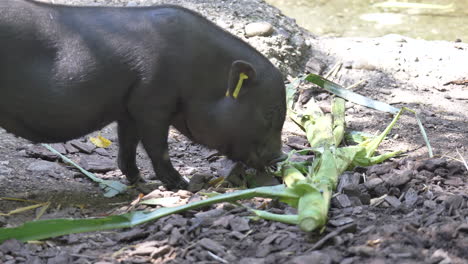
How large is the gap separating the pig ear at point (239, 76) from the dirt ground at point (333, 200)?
74cm

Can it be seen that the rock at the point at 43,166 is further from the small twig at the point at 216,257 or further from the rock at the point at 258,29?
the rock at the point at 258,29

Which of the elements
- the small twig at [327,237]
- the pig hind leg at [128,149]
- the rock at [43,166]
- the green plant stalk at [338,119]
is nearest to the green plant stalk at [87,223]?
the small twig at [327,237]

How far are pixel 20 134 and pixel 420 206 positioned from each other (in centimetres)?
264

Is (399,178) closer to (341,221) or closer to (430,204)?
(430,204)

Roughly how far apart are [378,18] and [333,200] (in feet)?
23.6

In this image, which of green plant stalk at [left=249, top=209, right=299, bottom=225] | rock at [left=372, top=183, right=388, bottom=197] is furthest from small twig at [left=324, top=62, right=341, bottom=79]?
green plant stalk at [left=249, top=209, right=299, bottom=225]

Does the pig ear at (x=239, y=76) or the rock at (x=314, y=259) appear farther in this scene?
the pig ear at (x=239, y=76)

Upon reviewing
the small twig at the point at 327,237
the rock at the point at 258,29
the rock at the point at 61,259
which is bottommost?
the rock at the point at 61,259

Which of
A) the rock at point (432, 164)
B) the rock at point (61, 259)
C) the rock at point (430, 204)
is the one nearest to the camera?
the rock at point (61, 259)

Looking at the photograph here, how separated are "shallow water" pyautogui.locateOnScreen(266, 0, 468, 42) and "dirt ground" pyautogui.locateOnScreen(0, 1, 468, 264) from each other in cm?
274

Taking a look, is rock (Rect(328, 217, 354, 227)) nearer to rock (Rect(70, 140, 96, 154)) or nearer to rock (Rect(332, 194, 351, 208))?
rock (Rect(332, 194, 351, 208))

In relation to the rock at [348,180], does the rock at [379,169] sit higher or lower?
lower

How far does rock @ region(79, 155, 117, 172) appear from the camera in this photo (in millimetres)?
5648

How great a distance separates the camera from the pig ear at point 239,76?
186 inches
